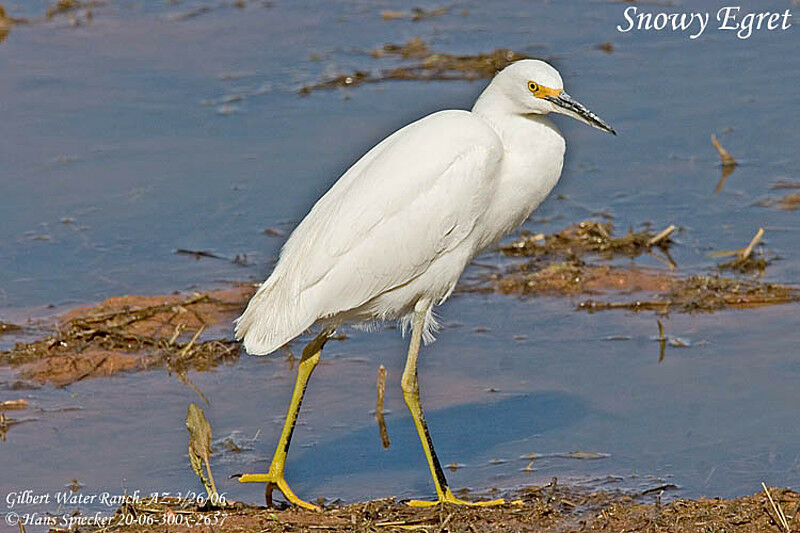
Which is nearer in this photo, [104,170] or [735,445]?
[735,445]

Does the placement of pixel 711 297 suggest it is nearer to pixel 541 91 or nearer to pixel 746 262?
pixel 746 262

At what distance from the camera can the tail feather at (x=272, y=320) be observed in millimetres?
5844

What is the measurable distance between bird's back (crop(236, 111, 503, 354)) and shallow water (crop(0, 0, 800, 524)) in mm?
811

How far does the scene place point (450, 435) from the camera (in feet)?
21.6

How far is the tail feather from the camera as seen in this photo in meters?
5.84

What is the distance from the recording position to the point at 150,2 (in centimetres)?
1521

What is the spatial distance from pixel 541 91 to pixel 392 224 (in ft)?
2.57

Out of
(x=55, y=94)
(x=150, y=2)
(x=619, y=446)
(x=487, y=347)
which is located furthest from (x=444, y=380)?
(x=150, y=2)

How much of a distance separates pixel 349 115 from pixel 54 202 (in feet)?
8.06

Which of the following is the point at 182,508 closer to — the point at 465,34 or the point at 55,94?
the point at 55,94

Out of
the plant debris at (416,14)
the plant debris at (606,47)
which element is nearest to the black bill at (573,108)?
the plant debris at (606,47)

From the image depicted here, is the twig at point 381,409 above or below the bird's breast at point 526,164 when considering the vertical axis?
below

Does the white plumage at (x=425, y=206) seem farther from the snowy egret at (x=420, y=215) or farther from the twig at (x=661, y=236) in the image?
the twig at (x=661, y=236)

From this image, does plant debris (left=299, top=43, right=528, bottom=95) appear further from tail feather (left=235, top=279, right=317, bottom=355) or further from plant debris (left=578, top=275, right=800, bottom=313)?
tail feather (left=235, top=279, right=317, bottom=355)
